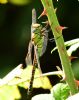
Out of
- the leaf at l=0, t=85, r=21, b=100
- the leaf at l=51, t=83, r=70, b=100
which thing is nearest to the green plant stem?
the leaf at l=51, t=83, r=70, b=100

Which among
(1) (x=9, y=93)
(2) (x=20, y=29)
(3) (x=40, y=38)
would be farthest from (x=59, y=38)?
(2) (x=20, y=29)

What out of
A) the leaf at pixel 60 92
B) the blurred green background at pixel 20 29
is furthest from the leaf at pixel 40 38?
the blurred green background at pixel 20 29

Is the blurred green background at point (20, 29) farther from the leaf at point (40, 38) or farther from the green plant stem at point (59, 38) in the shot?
the green plant stem at point (59, 38)

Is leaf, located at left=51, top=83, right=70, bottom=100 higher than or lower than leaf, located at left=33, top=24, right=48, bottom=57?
lower

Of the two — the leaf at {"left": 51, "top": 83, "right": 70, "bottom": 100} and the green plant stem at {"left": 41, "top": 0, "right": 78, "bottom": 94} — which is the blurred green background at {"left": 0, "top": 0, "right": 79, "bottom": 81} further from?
the green plant stem at {"left": 41, "top": 0, "right": 78, "bottom": 94}

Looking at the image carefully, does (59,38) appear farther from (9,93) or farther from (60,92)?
(9,93)

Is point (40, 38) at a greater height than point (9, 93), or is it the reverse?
point (40, 38)
